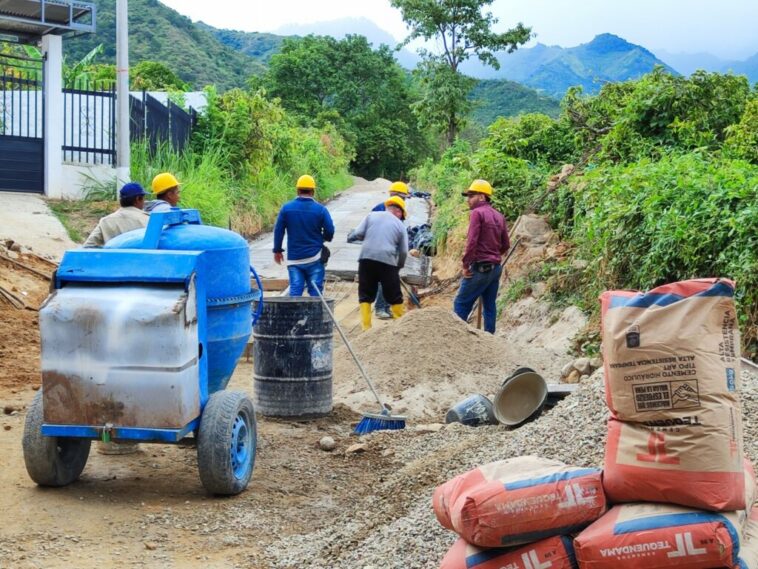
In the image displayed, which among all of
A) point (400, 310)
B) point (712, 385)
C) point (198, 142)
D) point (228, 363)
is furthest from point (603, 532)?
point (198, 142)

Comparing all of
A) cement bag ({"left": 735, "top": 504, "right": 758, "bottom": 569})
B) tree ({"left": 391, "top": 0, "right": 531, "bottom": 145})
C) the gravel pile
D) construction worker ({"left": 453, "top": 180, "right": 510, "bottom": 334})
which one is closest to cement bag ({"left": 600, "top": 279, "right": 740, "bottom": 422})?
cement bag ({"left": 735, "top": 504, "right": 758, "bottom": 569})

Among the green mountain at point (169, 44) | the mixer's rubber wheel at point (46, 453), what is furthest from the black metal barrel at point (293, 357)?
the green mountain at point (169, 44)

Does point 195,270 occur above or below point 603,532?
above

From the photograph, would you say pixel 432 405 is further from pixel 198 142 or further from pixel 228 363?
pixel 198 142

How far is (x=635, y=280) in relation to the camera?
32.7ft

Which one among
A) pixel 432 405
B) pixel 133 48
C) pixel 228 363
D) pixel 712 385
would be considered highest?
pixel 133 48

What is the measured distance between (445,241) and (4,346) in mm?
10340

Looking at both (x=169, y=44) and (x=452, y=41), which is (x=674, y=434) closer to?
(x=452, y=41)

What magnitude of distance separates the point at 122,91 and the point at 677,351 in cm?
1451

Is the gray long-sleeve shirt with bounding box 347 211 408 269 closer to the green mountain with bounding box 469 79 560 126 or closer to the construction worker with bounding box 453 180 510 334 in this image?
the construction worker with bounding box 453 180 510 334

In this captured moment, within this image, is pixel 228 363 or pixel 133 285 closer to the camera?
pixel 133 285

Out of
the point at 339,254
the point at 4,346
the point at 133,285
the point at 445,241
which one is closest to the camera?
the point at 133,285

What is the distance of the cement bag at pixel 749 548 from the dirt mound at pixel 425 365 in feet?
17.1

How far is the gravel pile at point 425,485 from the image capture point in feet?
16.3
